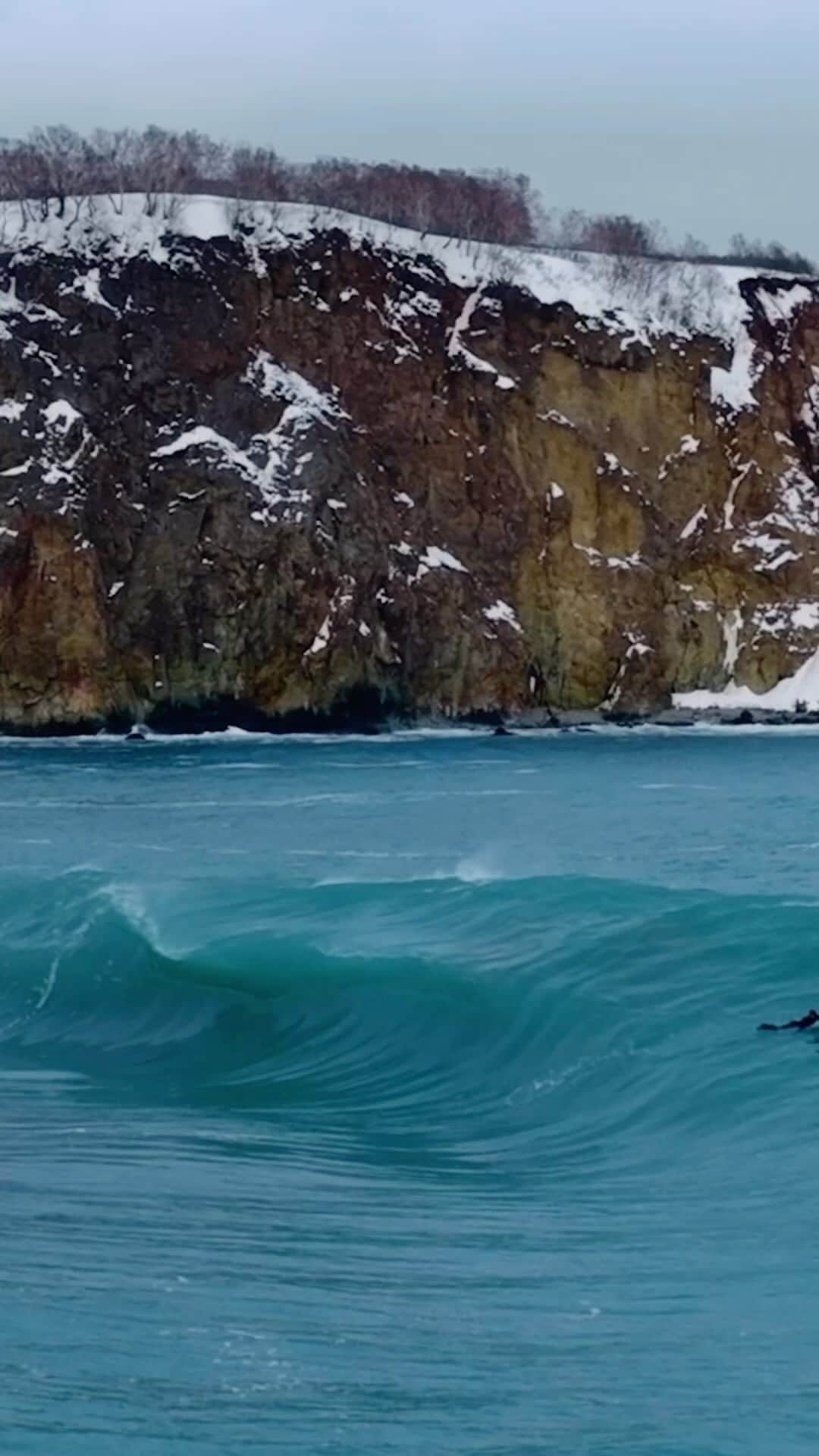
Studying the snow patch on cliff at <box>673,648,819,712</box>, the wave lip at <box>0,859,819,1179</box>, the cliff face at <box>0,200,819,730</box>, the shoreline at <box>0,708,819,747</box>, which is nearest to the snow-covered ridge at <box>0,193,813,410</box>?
the cliff face at <box>0,200,819,730</box>

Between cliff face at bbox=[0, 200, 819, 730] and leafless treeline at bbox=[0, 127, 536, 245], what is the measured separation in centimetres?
611

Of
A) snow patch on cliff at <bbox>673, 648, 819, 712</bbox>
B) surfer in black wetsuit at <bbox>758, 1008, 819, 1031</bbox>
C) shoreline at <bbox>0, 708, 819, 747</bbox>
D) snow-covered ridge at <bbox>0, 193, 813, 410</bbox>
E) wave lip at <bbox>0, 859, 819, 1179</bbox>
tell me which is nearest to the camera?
wave lip at <bbox>0, 859, 819, 1179</bbox>

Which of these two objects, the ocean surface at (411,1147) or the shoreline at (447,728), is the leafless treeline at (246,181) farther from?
the ocean surface at (411,1147)

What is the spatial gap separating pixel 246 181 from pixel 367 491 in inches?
821

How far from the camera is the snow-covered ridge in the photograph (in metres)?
73.6

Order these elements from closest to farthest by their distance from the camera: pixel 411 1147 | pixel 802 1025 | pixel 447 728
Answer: pixel 411 1147
pixel 802 1025
pixel 447 728

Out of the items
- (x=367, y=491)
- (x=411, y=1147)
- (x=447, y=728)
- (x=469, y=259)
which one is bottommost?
(x=411, y=1147)

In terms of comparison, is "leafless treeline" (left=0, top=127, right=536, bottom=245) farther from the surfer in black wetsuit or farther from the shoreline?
the surfer in black wetsuit

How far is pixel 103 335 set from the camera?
2815 inches

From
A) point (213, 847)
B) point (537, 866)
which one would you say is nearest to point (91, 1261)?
point (537, 866)

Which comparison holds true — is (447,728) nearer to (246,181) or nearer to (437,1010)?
(246,181)

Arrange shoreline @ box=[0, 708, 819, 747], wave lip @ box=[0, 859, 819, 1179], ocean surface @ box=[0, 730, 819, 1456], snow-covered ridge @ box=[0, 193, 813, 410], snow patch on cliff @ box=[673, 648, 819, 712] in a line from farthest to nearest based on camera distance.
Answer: snow-covered ridge @ box=[0, 193, 813, 410] → snow patch on cliff @ box=[673, 648, 819, 712] → shoreline @ box=[0, 708, 819, 747] → wave lip @ box=[0, 859, 819, 1179] → ocean surface @ box=[0, 730, 819, 1456]

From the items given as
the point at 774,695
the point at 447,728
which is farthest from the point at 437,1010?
the point at 774,695

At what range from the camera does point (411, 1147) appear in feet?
49.4
